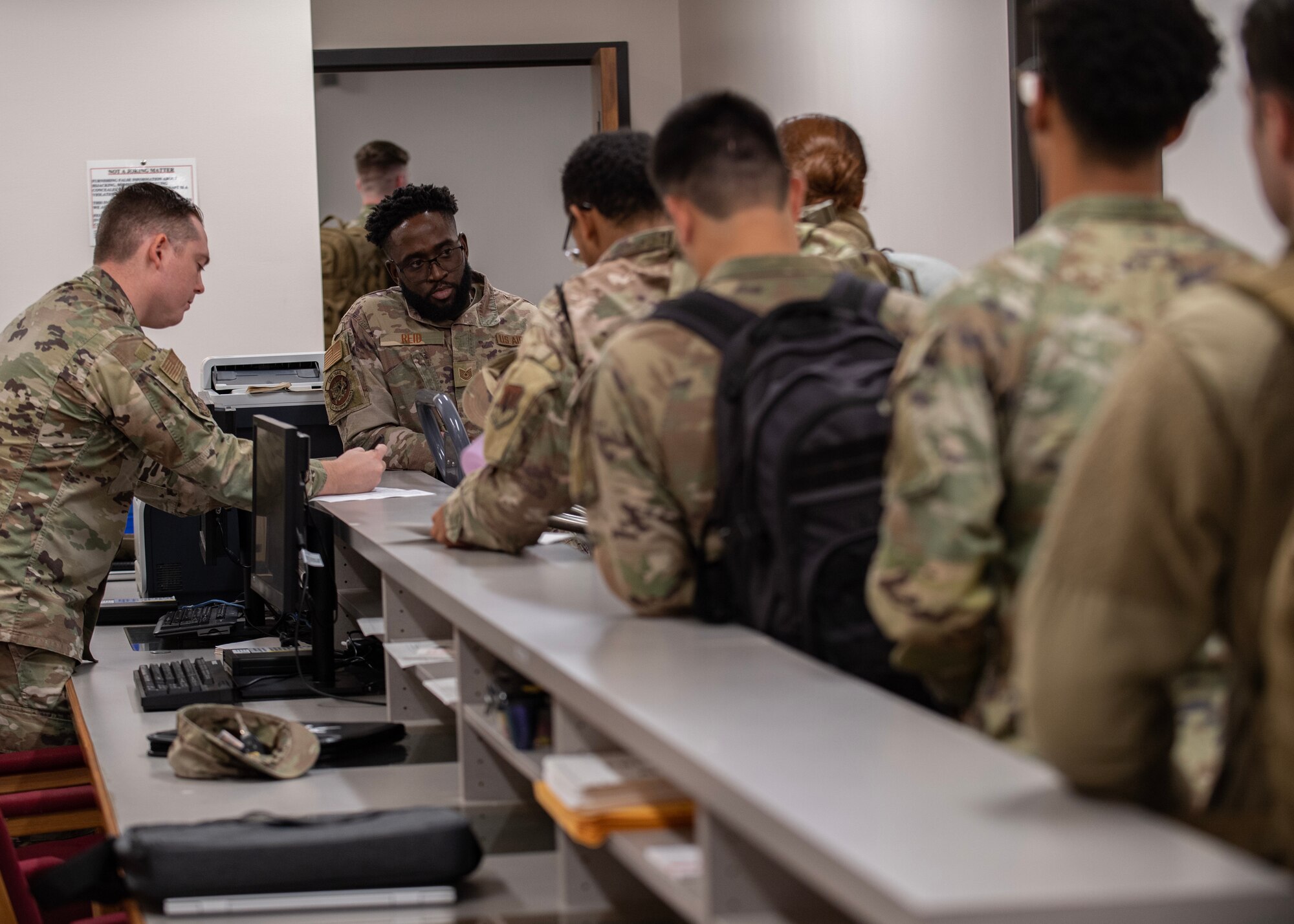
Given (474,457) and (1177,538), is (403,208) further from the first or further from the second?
(1177,538)

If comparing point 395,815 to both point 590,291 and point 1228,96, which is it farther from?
point 1228,96

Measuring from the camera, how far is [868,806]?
1.02m

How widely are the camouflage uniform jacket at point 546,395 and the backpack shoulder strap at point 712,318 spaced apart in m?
0.46

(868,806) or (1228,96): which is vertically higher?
(1228,96)

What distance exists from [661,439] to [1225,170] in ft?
6.25

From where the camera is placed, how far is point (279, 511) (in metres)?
2.70

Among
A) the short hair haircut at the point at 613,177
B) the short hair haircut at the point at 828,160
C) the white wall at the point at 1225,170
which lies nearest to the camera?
the short hair haircut at the point at 613,177

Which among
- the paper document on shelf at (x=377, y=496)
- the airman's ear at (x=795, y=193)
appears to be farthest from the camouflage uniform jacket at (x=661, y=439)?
the paper document on shelf at (x=377, y=496)

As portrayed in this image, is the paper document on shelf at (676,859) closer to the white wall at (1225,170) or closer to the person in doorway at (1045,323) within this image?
the person in doorway at (1045,323)

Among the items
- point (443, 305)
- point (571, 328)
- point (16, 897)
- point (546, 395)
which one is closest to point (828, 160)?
point (571, 328)

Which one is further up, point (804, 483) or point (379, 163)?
point (379, 163)

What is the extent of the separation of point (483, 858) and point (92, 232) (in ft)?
13.3

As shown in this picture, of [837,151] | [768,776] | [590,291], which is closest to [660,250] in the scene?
[590,291]

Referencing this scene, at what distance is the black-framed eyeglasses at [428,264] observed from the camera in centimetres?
388
